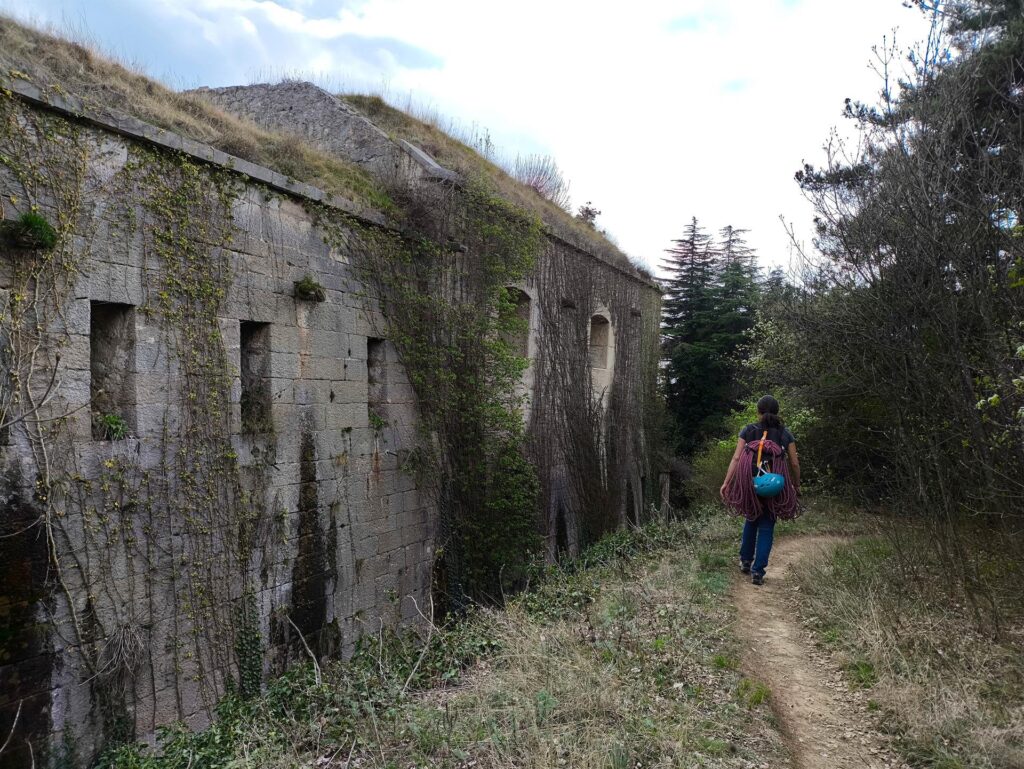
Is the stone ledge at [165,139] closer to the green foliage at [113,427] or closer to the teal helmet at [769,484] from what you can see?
the green foliage at [113,427]

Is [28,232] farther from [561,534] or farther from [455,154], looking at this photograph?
[561,534]

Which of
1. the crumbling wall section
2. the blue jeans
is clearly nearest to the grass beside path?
the blue jeans

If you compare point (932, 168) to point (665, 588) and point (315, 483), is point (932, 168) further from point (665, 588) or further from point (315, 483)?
point (315, 483)

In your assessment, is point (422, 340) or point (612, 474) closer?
point (422, 340)

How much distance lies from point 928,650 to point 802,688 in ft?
2.67

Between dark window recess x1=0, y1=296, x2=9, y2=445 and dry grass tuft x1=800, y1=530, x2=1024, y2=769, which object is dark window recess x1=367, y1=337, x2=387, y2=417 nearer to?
dark window recess x1=0, y1=296, x2=9, y2=445

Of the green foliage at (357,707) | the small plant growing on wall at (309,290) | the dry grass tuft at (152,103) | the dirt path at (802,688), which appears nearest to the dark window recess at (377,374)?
the small plant growing on wall at (309,290)

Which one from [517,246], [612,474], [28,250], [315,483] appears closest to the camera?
[28,250]

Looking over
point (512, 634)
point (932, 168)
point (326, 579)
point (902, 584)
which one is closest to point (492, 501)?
point (326, 579)

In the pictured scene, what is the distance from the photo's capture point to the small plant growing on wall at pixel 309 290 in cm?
604

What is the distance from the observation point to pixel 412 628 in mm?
7223

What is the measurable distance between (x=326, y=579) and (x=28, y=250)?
12.3 ft

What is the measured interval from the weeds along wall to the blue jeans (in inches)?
128

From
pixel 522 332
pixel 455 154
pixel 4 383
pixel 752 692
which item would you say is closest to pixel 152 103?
pixel 4 383
